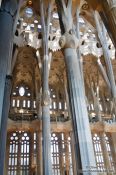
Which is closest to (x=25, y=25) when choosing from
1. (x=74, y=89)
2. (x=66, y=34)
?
(x=66, y=34)

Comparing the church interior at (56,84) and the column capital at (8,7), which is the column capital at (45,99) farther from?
the column capital at (8,7)

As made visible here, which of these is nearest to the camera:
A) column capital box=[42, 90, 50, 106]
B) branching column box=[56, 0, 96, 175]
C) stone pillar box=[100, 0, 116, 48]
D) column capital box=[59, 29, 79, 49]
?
stone pillar box=[100, 0, 116, 48]

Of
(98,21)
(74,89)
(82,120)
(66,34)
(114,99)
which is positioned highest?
(98,21)

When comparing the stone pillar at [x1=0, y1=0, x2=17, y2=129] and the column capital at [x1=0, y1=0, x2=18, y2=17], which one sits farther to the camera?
the column capital at [x1=0, y1=0, x2=18, y2=17]

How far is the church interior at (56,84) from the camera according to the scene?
8516mm

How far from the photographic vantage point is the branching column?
745 centimetres

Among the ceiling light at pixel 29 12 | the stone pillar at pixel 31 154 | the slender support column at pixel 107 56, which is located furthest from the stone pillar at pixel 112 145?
the ceiling light at pixel 29 12

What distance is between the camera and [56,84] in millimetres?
24719

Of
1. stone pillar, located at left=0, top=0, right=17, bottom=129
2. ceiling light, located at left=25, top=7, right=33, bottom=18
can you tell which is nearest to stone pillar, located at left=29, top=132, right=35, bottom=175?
ceiling light, located at left=25, top=7, right=33, bottom=18

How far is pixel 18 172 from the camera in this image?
62.9 ft

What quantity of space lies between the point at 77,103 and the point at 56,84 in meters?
16.3

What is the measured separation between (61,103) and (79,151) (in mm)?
16612

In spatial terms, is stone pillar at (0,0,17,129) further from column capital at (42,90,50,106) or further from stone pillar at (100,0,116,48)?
column capital at (42,90,50,106)

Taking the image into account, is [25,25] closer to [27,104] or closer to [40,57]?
[40,57]
